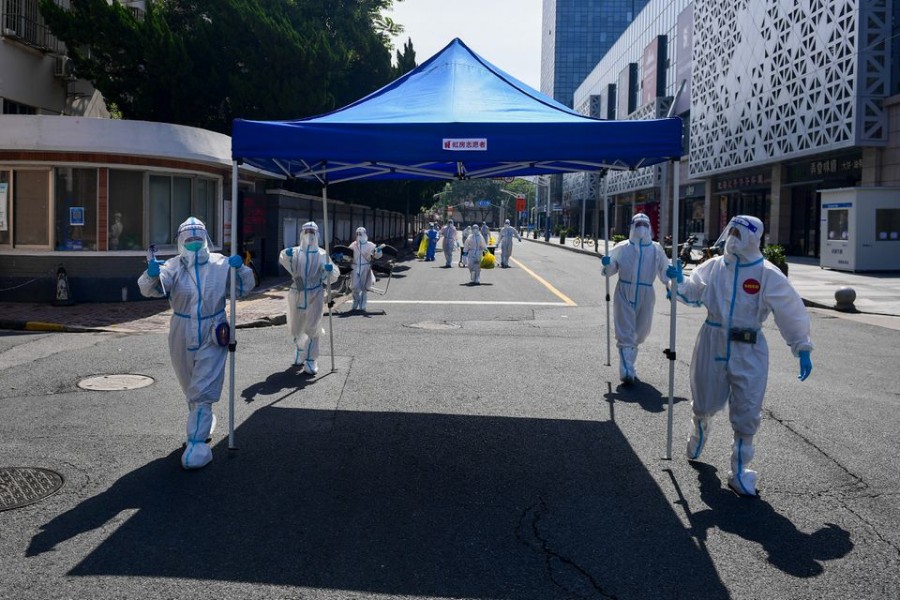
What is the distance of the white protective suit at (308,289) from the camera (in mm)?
9203

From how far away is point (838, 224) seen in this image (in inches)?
1071

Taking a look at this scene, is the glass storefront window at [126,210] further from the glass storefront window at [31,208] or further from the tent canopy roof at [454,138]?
the tent canopy roof at [454,138]

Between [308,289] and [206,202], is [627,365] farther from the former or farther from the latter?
[206,202]

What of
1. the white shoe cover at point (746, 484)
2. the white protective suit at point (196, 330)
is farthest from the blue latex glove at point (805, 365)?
the white protective suit at point (196, 330)

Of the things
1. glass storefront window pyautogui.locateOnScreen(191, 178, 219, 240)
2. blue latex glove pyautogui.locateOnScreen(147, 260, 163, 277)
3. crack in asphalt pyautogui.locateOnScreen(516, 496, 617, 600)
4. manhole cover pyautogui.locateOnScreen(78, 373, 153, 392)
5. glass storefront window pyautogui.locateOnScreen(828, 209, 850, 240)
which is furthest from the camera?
glass storefront window pyautogui.locateOnScreen(828, 209, 850, 240)

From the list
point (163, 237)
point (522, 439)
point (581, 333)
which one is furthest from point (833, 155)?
point (522, 439)

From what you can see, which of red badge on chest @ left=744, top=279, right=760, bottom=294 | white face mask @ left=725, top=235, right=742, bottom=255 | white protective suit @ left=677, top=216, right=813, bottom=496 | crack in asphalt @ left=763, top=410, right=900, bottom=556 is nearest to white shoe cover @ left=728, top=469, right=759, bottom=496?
white protective suit @ left=677, top=216, right=813, bottom=496

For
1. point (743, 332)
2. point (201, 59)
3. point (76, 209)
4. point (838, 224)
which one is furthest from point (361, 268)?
point (838, 224)

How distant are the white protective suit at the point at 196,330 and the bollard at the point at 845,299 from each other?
14460 mm

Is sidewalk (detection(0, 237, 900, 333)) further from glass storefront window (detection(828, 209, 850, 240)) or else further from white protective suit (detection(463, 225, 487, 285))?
glass storefront window (detection(828, 209, 850, 240))

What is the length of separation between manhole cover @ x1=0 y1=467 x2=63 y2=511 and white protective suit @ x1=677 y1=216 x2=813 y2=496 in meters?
4.45

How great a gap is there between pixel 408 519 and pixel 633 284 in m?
4.75

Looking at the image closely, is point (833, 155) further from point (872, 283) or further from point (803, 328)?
point (803, 328)

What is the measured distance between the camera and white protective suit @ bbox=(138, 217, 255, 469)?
5762mm
